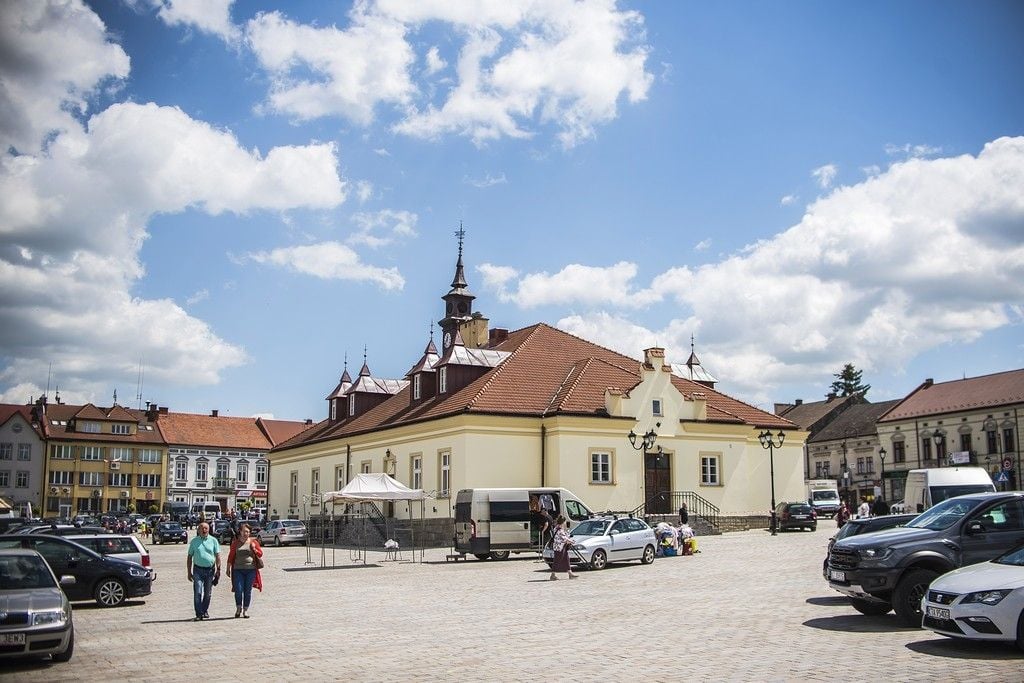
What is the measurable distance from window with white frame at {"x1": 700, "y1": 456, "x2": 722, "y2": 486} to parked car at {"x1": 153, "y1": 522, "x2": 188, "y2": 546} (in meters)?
29.6

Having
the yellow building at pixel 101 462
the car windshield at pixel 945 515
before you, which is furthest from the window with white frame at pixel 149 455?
the car windshield at pixel 945 515

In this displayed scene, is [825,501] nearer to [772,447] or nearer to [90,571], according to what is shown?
[772,447]

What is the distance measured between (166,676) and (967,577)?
10105 millimetres

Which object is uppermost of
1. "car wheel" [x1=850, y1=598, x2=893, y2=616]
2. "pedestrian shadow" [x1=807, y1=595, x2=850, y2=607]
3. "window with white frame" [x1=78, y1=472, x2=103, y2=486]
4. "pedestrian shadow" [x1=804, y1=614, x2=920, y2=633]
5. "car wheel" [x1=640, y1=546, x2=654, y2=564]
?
"window with white frame" [x1=78, y1=472, x2=103, y2=486]

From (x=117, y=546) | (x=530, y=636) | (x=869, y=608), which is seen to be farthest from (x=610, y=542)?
(x=530, y=636)

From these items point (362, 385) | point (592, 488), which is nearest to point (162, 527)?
point (362, 385)

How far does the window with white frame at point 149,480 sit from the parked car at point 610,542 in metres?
72.1

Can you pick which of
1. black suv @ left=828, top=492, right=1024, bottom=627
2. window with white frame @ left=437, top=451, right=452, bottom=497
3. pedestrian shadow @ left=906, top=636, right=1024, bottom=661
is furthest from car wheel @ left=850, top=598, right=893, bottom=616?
window with white frame @ left=437, top=451, right=452, bottom=497

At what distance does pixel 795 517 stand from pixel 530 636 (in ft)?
103

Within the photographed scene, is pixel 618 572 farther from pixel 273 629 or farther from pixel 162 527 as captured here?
pixel 162 527

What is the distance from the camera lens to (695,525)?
41125mm

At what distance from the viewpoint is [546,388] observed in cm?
4356

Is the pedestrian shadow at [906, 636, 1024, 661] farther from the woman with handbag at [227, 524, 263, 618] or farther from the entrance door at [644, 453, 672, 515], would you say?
the entrance door at [644, 453, 672, 515]

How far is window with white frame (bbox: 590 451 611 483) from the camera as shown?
40969 mm
